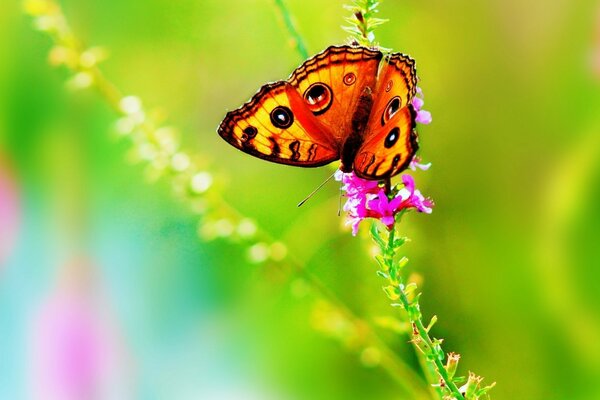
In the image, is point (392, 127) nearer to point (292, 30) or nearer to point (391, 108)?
point (391, 108)

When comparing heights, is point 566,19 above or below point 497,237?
above

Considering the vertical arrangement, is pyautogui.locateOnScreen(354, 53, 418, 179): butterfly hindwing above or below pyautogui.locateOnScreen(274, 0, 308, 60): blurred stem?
below

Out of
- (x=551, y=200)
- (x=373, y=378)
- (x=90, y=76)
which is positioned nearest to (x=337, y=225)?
(x=373, y=378)

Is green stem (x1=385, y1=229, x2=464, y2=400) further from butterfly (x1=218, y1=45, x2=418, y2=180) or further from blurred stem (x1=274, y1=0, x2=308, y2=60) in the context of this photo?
blurred stem (x1=274, y1=0, x2=308, y2=60)

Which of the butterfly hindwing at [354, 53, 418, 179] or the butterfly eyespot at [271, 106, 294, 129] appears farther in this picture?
the butterfly eyespot at [271, 106, 294, 129]

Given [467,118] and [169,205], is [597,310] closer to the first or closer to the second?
[467,118]

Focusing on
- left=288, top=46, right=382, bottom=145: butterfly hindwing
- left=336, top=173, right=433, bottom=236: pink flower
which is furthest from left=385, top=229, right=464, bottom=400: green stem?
left=288, top=46, right=382, bottom=145: butterfly hindwing

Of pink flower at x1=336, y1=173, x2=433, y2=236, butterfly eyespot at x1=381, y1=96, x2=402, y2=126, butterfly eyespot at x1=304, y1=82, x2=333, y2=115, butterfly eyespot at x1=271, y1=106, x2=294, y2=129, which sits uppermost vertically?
butterfly eyespot at x1=304, y1=82, x2=333, y2=115
